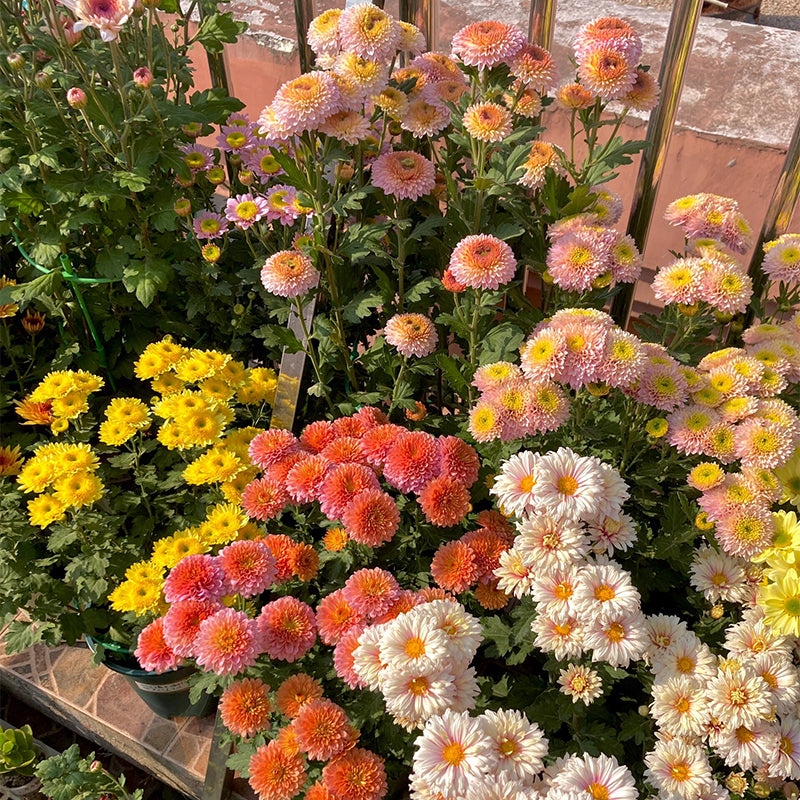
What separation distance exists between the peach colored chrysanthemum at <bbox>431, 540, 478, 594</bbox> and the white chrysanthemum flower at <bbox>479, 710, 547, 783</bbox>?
0.21 m

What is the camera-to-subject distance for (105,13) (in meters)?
1.22

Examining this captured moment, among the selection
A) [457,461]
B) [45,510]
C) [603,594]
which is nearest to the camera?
[603,594]

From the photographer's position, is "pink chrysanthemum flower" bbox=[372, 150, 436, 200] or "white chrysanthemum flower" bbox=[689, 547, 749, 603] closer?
"white chrysanthemum flower" bbox=[689, 547, 749, 603]

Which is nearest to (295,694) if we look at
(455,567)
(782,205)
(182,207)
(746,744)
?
(455,567)

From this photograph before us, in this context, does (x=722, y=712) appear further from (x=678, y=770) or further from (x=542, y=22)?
(x=542, y=22)

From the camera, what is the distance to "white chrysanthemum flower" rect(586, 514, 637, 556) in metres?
1.07

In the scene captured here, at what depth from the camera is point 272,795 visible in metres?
1.00

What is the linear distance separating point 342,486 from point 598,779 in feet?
1.67

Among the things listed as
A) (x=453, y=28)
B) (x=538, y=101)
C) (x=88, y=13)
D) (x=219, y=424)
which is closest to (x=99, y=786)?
(x=219, y=424)

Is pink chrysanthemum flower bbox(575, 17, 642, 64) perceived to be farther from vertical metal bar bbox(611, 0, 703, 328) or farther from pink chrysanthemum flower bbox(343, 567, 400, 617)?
pink chrysanthemum flower bbox(343, 567, 400, 617)

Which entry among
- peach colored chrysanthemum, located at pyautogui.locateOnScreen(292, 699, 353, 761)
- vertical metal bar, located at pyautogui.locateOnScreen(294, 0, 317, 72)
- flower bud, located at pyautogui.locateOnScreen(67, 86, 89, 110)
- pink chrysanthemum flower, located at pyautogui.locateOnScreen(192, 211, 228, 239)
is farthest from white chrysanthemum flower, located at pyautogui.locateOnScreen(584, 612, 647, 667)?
vertical metal bar, located at pyautogui.locateOnScreen(294, 0, 317, 72)

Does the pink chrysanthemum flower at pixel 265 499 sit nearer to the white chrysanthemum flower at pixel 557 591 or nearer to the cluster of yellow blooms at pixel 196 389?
the cluster of yellow blooms at pixel 196 389

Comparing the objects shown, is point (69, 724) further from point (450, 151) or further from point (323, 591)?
point (450, 151)

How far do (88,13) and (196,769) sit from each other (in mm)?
1359
